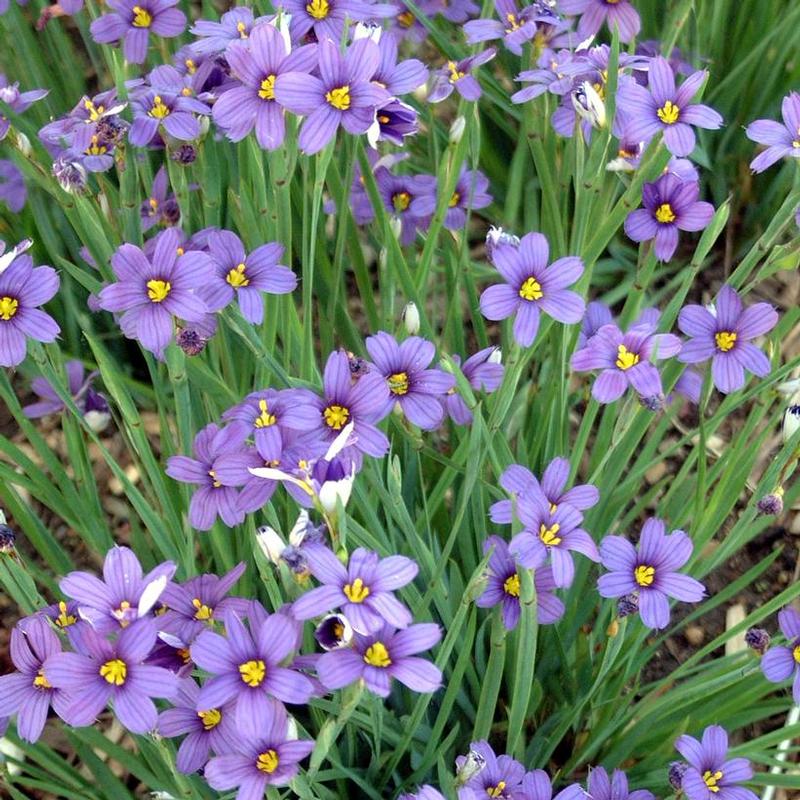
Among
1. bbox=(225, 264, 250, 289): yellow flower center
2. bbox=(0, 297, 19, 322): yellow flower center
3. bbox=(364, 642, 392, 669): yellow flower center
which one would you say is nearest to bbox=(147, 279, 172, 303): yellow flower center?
bbox=(225, 264, 250, 289): yellow flower center

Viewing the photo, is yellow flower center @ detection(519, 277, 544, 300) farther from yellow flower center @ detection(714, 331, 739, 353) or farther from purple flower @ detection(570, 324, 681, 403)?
yellow flower center @ detection(714, 331, 739, 353)

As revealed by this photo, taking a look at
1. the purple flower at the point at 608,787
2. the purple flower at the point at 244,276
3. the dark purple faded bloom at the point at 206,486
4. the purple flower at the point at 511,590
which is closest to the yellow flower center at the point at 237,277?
the purple flower at the point at 244,276

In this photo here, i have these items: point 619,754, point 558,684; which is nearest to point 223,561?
point 558,684

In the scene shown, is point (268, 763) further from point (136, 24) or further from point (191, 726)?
point (136, 24)

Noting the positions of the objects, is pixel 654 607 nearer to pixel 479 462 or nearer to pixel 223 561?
pixel 479 462

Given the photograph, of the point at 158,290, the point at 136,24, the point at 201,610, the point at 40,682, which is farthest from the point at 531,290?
the point at 136,24
